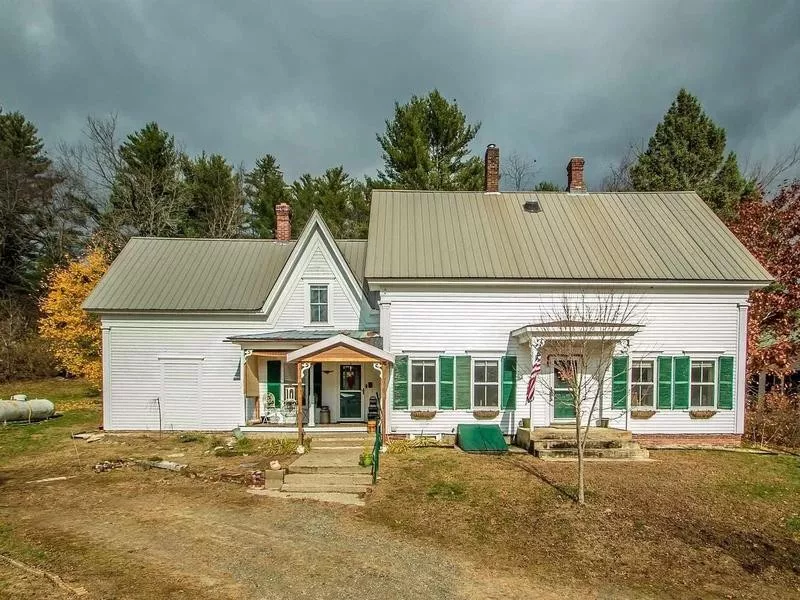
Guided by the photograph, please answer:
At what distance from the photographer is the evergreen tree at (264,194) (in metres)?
41.5

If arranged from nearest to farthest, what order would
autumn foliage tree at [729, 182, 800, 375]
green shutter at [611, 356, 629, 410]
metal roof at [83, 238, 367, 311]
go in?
green shutter at [611, 356, 629, 410]
metal roof at [83, 238, 367, 311]
autumn foliage tree at [729, 182, 800, 375]

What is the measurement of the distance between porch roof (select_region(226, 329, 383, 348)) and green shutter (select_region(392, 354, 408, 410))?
131cm

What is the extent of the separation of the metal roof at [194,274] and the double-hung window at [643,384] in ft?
33.7

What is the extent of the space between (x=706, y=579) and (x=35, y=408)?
2280 centimetres

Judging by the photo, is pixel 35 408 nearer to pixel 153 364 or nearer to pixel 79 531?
pixel 153 364

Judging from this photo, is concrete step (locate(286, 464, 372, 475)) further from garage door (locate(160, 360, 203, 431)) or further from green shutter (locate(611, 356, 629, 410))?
green shutter (locate(611, 356, 629, 410))

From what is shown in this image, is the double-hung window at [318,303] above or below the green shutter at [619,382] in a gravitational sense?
above

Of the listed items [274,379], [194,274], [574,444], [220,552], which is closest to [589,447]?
[574,444]

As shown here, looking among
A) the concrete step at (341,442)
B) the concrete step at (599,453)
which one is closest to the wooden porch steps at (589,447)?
the concrete step at (599,453)

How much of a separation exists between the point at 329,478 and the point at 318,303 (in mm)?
7544

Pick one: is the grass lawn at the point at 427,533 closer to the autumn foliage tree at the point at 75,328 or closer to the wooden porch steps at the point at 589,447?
the wooden porch steps at the point at 589,447

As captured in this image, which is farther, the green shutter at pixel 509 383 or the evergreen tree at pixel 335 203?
the evergreen tree at pixel 335 203

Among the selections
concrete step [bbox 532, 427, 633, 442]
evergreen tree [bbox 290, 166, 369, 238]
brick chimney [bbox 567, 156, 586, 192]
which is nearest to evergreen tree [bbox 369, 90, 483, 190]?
evergreen tree [bbox 290, 166, 369, 238]

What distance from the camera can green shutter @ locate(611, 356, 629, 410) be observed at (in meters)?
14.9
